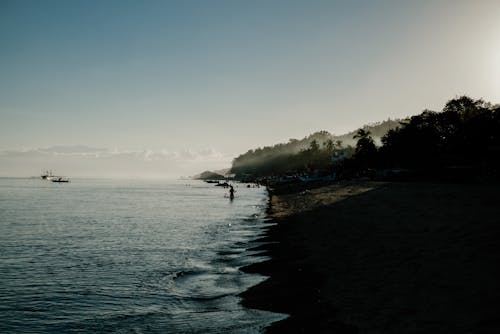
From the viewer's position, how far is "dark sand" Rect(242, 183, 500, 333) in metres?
9.61

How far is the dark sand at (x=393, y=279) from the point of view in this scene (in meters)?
9.61

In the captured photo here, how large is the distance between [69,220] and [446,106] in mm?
91868

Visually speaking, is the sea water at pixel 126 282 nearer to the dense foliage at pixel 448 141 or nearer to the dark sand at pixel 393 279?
the dark sand at pixel 393 279

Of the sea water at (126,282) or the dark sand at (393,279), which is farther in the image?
the sea water at (126,282)

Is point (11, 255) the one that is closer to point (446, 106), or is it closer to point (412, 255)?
point (412, 255)

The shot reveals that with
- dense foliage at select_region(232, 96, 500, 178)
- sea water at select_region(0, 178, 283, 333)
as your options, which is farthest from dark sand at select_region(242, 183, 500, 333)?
dense foliage at select_region(232, 96, 500, 178)

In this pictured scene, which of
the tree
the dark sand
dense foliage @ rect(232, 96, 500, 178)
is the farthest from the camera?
the tree

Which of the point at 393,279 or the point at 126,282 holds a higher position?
the point at 393,279

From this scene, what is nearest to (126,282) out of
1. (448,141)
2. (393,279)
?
(393,279)

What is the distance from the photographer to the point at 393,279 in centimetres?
1288

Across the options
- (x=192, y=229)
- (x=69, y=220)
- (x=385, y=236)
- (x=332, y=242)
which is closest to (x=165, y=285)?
(x=332, y=242)

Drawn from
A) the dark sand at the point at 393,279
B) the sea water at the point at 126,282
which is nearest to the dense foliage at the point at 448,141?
the dark sand at the point at 393,279

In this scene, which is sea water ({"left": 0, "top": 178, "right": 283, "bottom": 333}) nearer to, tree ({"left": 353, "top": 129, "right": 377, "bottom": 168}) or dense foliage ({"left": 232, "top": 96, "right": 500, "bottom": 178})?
dense foliage ({"left": 232, "top": 96, "right": 500, "bottom": 178})

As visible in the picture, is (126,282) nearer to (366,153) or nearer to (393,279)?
(393,279)
